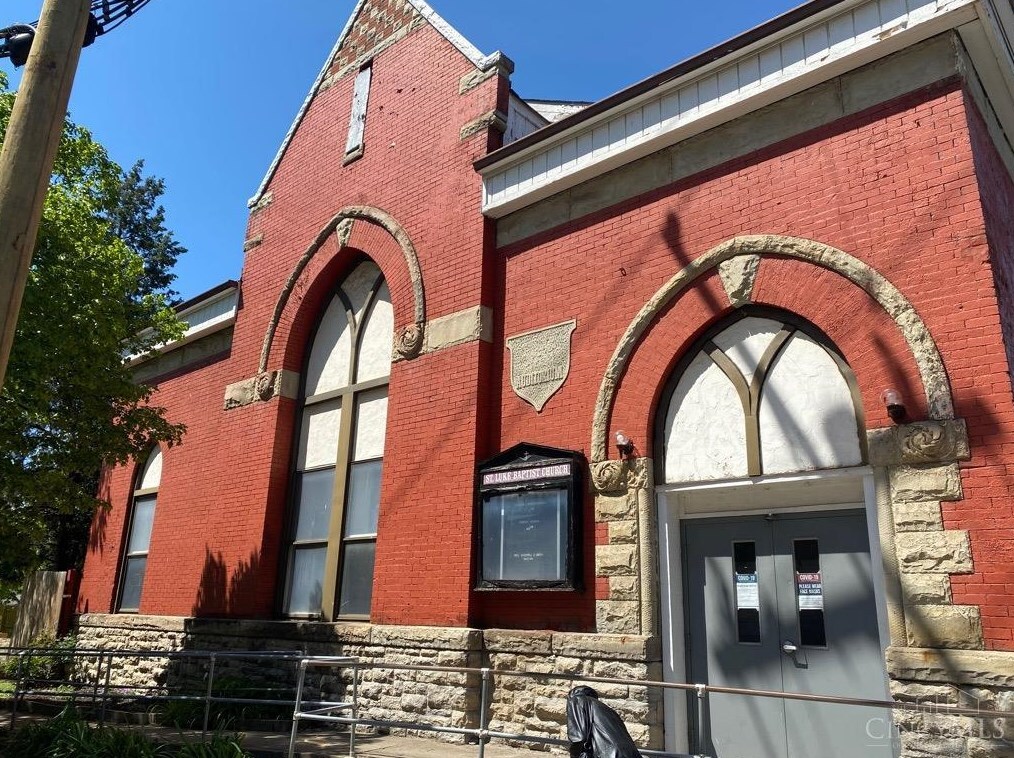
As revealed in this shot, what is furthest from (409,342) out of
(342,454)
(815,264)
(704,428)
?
(815,264)

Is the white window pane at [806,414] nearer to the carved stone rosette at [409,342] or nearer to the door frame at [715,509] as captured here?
the door frame at [715,509]

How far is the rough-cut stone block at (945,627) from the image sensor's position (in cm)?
553

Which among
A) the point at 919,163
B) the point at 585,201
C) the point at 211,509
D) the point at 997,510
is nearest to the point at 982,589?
the point at 997,510

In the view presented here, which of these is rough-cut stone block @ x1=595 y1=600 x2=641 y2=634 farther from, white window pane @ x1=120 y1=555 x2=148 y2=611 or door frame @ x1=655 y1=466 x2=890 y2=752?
white window pane @ x1=120 y1=555 x2=148 y2=611

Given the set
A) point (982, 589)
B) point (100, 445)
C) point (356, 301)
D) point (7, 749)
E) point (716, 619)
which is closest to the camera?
point (982, 589)

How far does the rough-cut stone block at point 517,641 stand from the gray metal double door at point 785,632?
138cm

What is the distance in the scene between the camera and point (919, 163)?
6.64 m

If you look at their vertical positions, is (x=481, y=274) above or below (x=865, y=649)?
above

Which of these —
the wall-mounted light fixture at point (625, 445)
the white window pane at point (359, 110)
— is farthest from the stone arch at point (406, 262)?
the wall-mounted light fixture at point (625, 445)

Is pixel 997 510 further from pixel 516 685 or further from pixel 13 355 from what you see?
pixel 13 355

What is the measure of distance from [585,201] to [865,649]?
208 inches

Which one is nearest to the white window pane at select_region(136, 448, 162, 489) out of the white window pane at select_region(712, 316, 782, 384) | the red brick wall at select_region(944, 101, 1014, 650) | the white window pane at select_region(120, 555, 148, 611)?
the white window pane at select_region(120, 555, 148, 611)

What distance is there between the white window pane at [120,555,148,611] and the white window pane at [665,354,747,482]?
404 inches

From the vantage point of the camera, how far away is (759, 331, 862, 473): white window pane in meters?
6.62
